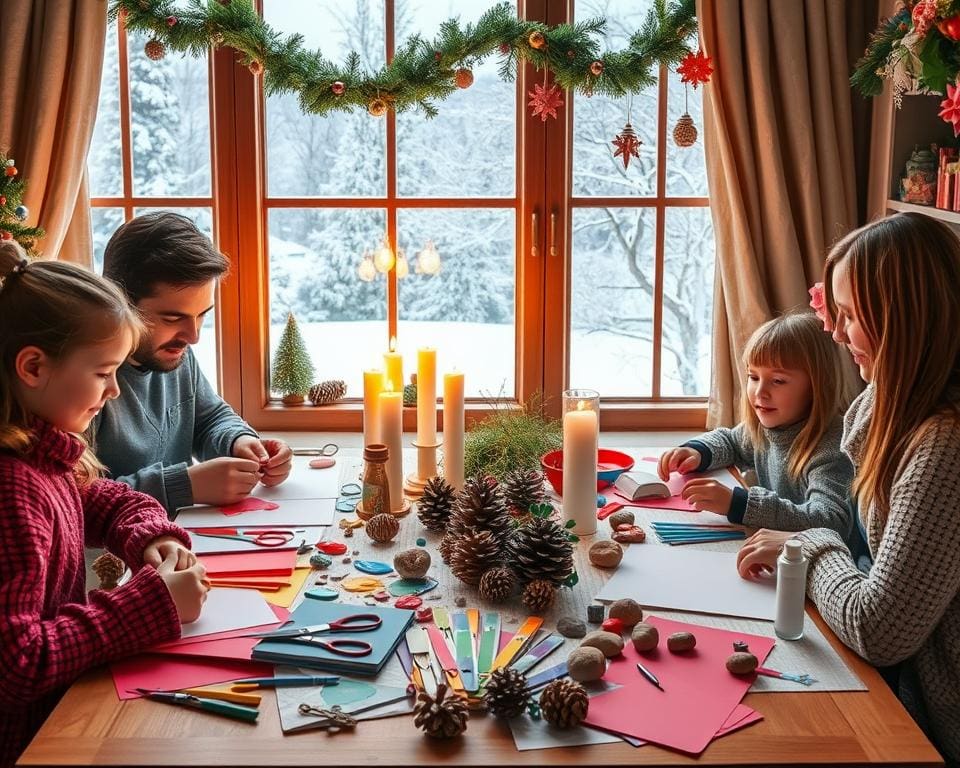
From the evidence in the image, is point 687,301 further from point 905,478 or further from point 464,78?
point 905,478

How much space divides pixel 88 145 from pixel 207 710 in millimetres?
2054

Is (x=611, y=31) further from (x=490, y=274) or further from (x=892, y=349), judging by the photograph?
(x=892, y=349)

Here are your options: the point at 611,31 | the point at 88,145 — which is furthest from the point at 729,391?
the point at 88,145

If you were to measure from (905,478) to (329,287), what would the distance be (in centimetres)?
208

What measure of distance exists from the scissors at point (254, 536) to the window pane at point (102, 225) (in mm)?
1504

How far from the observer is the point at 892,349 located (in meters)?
1.70

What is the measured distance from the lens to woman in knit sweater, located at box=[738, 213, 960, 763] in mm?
1563

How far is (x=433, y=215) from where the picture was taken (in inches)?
131

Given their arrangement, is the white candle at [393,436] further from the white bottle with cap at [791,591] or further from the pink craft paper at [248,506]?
the white bottle with cap at [791,591]

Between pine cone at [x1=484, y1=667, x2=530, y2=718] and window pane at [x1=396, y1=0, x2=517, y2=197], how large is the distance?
211cm

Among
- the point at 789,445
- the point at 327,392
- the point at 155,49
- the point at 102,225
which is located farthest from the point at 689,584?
the point at 102,225

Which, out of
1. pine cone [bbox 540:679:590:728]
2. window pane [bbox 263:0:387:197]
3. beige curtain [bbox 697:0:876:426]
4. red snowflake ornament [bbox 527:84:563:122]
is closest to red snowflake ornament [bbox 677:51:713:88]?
beige curtain [bbox 697:0:876:426]

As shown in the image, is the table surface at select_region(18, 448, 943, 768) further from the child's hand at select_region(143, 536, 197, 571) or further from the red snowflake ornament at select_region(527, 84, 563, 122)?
the red snowflake ornament at select_region(527, 84, 563, 122)

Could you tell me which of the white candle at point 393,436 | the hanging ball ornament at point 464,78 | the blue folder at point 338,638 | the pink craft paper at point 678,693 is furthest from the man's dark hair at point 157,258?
the pink craft paper at point 678,693
